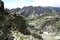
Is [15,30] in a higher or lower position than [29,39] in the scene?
higher

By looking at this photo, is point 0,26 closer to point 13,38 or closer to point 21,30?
point 13,38

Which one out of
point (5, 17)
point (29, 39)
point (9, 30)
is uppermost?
point (5, 17)

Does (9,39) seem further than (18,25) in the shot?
No

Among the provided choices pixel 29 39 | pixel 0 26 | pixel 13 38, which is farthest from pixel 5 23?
pixel 29 39

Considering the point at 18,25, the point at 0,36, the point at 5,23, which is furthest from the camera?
the point at 18,25

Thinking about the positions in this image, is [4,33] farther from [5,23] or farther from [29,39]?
[29,39]

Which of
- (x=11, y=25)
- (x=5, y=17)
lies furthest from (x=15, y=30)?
(x=5, y=17)

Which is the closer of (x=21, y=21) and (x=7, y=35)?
(x=7, y=35)

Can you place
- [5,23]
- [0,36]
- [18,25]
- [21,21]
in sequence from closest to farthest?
1. [0,36]
2. [5,23]
3. [18,25]
4. [21,21]

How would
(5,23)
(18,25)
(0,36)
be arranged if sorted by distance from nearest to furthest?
(0,36), (5,23), (18,25)
